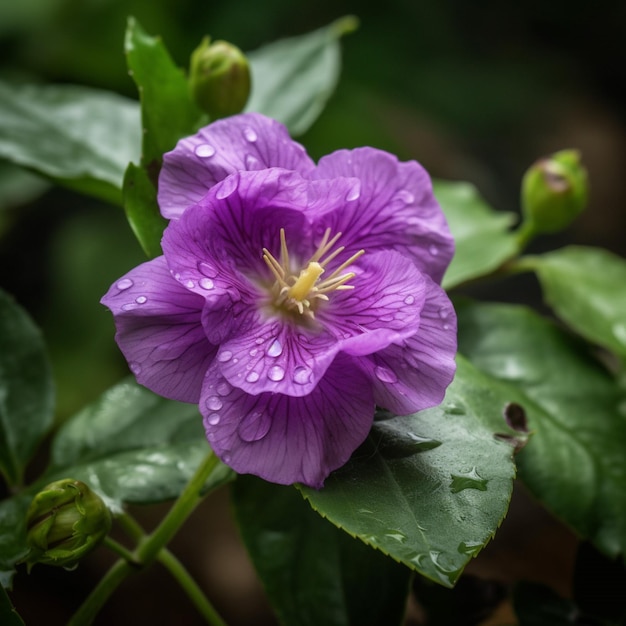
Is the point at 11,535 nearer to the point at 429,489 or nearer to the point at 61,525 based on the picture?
the point at 61,525

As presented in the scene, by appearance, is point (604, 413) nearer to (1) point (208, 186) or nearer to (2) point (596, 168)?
(1) point (208, 186)

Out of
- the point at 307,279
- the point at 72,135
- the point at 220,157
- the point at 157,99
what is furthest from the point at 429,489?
the point at 72,135

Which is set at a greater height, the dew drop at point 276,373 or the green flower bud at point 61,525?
the dew drop at point 276,373

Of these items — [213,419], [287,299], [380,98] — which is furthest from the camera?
[380,98]

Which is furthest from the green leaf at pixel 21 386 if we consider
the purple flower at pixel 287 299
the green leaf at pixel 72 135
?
the purple flower at pixel 287 299

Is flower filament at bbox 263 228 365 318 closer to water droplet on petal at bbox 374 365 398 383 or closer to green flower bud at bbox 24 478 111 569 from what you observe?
water droplet on petal at bbox 374 365 398 383

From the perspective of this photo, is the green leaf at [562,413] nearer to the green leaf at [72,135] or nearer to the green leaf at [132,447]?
the green leaf at [132,447]

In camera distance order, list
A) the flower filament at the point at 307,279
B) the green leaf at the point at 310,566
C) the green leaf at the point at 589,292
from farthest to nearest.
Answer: the green leaf at the point at 589,292, the green leaf at the point at 310,566, the flower filament at the point at 307,279
